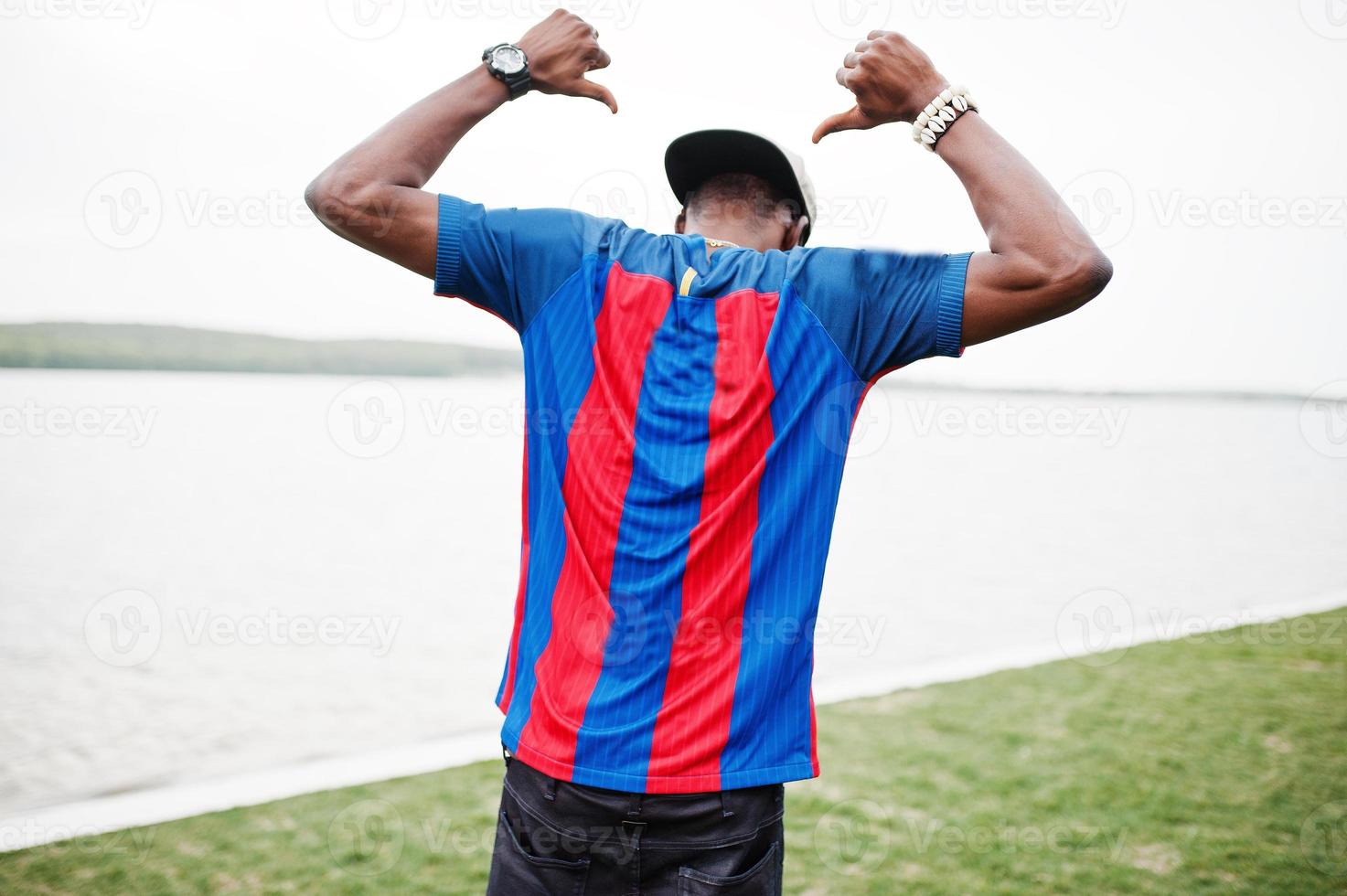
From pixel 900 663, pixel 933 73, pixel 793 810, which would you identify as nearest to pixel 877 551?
pixel 900 663

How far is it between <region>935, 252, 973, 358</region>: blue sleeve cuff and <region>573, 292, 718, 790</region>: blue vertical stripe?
15.6 inches

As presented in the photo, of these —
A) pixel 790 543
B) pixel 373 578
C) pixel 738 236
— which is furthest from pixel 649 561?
pixel 373 578

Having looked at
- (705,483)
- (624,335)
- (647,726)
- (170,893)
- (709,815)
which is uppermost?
(624,335)

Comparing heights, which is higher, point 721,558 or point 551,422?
point 551,422

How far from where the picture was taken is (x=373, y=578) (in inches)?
347

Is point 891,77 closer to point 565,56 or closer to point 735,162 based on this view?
point 735,162

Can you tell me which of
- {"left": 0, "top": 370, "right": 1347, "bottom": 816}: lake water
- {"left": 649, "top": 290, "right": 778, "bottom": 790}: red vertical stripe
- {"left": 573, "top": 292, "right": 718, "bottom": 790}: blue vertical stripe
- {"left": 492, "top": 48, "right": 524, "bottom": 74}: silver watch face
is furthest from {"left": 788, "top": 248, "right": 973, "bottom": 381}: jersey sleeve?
{"left": 0, "top": 370, "right": 1347, "bottom": 816}: lake water

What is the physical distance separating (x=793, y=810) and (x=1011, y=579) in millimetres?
6024

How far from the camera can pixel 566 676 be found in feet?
5.47

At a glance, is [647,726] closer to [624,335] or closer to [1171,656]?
[624,335]

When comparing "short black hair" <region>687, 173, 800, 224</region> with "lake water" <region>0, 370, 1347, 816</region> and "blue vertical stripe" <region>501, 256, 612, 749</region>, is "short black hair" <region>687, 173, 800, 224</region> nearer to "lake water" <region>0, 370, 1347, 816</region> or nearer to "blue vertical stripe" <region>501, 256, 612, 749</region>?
"blue vertical stripe" <region>501, 256, 612, 749</region>

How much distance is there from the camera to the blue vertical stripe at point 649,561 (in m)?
1.60

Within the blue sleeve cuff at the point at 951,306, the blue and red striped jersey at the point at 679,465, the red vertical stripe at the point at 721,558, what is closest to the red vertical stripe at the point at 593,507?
the blue and red striped jersey at the point at 679,465

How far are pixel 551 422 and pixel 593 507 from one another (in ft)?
0.60
